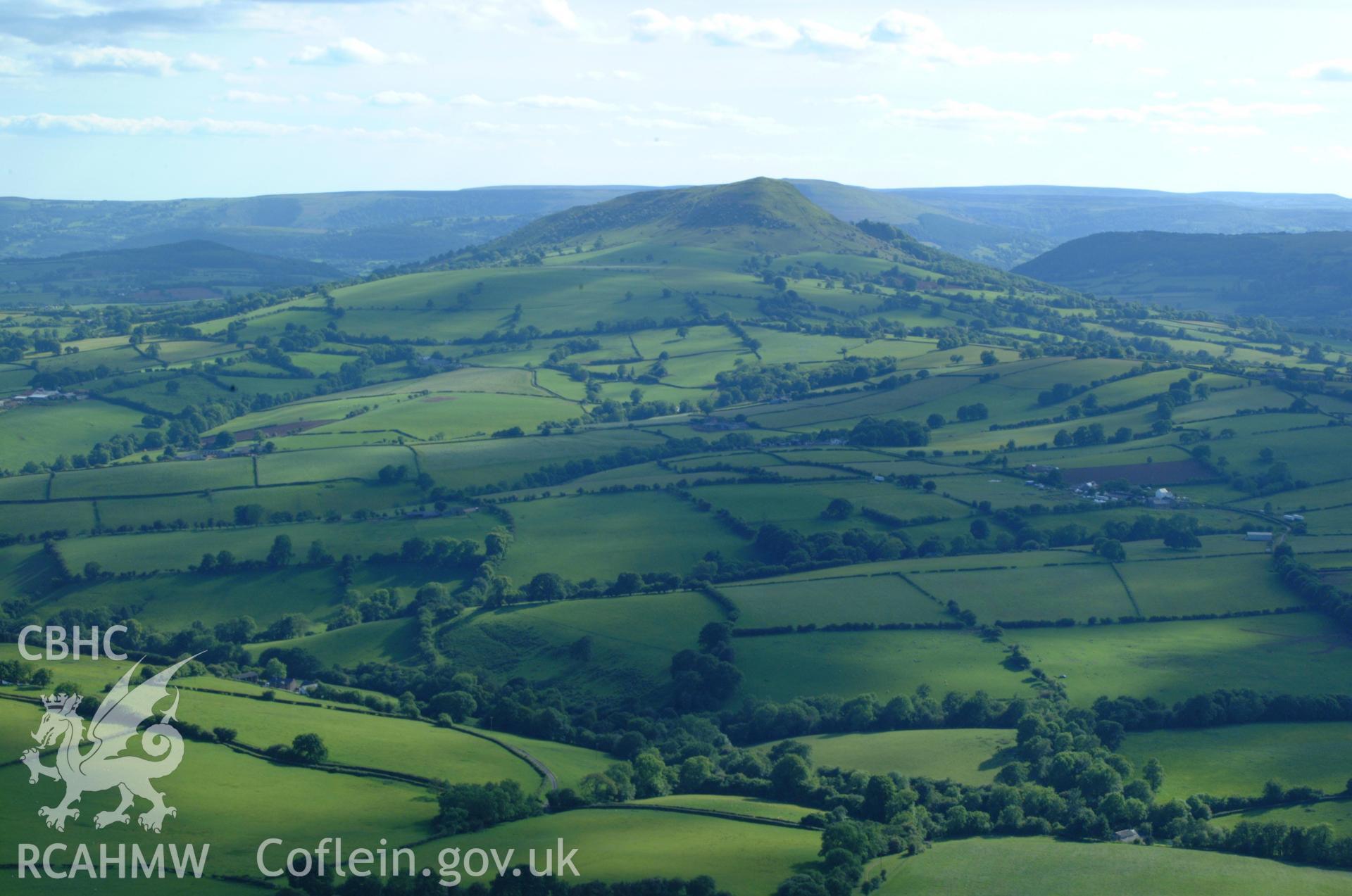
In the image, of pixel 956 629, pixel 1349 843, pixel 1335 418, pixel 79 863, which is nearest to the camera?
pixel 79 863

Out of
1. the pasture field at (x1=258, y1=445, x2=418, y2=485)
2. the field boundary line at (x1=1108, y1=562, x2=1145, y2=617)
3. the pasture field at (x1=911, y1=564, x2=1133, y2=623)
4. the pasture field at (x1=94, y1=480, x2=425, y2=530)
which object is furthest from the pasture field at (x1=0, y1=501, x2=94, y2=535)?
the field boundary line at (x1=1108, y1=562, x2=1145, y2=617)

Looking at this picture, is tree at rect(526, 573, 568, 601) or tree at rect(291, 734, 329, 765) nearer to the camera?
tree at rect(291, 734, 329, 765)

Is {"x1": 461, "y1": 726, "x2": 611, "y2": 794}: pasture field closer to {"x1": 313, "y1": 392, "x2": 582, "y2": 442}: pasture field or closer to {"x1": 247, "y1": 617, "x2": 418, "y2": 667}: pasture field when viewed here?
{"x1": 247, "y1": 617, "x2": 418, "y2": 667}: pasture field

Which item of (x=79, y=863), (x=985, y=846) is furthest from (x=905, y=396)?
(x=79, y=863)

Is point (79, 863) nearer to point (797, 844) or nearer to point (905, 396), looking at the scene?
point (797, 844)

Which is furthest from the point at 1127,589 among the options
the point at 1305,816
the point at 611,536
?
the point at 611,536

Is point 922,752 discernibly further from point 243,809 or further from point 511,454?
point 511,454

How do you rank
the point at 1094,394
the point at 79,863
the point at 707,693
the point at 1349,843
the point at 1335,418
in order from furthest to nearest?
the point at 1094,394, the point at 1335,418, the point at 707,693, the point at 1349,843, the point at 79,863

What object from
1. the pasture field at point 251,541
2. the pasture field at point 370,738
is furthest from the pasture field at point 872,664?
the pasture field at point 251,541
